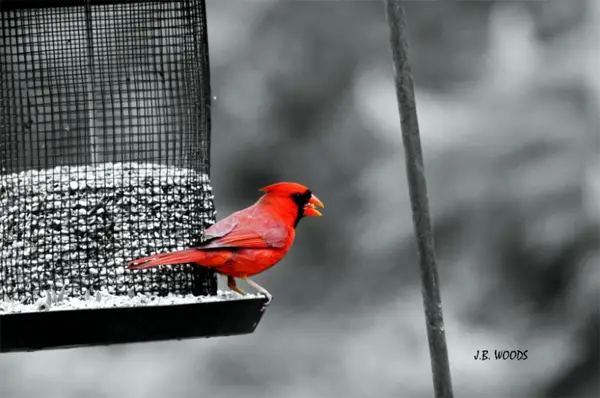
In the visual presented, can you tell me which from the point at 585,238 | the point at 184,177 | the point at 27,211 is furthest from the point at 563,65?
the point at 27,211

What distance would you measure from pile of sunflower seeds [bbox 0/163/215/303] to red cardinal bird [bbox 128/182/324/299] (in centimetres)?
24

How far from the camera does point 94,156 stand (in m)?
4.80

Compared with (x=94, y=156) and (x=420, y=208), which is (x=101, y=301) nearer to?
(x=94, y=156)

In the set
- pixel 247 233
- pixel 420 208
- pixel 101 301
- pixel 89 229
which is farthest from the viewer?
pixel 89 229

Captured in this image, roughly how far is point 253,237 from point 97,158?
0.67 m

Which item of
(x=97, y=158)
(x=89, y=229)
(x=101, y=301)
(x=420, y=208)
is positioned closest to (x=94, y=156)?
(x=97, y=158)

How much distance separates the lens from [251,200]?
7.91m

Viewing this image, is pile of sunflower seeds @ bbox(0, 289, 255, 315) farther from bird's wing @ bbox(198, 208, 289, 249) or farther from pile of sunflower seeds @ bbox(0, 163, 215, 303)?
bird's wing @ bbox(198, 208, 289, 249)

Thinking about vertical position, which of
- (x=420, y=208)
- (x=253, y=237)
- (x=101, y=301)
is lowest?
(x=101, y=301)

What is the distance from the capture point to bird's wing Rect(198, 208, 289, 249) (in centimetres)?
456

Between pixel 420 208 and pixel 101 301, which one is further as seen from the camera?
pixel 101 301

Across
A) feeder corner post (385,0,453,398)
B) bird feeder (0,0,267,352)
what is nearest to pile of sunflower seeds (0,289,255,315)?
bird feeder (0,0,267,352)

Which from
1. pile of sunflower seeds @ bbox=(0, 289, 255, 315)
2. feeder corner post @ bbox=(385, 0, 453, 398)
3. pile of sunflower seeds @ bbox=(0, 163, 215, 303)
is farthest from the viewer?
pile of sunflower seeds @ bbox=(0, 163, 215, 303)

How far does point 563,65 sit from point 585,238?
103 cm
